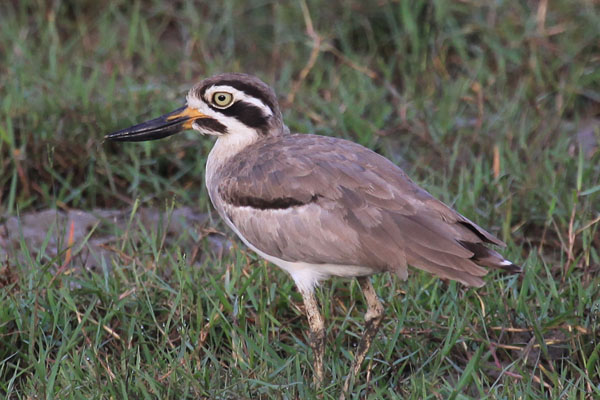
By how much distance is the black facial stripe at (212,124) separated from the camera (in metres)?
4.69

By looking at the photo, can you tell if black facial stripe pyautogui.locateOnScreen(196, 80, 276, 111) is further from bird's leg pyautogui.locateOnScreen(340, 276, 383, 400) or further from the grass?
bird's leg pyautogui.locateOnScreen(340, 276, 383, 400)

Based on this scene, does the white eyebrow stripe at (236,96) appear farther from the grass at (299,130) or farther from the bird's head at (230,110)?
the grass at (299,130)

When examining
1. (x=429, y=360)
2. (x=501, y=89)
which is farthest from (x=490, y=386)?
(x=501, y=89)

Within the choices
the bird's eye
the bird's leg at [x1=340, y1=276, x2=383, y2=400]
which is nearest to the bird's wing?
the bird's leg at [x1=340, y1=276, x2=383, y2=400]

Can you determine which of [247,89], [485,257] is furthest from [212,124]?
[485,257]

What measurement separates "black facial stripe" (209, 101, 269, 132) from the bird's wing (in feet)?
0.91

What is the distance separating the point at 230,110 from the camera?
464 centimetres

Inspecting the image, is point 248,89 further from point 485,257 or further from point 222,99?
point 485,257

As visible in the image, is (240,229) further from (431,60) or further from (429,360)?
(431,60)

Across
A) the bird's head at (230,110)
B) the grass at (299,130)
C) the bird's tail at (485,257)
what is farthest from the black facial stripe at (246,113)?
the bird's tail at (485,257)

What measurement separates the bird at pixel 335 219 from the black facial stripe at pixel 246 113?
0.04m

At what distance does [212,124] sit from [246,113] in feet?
0.59

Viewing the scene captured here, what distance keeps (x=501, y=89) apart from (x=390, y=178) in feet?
9.72

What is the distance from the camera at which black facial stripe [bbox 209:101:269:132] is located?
464 cm
